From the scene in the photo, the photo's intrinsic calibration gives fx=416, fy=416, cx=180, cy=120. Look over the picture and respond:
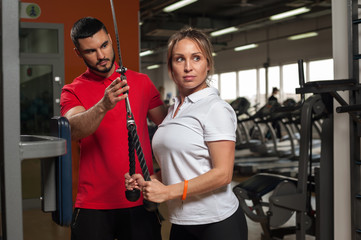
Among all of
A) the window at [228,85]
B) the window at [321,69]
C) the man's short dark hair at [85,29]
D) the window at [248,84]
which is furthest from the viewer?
the window at [228,85]

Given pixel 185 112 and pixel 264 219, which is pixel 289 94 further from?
pixel 185 112

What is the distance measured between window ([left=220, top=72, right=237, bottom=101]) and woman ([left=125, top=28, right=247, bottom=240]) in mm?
15711

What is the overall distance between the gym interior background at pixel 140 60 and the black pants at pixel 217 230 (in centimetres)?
55

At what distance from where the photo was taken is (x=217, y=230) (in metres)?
1.44

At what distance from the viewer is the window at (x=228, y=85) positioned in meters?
17.2

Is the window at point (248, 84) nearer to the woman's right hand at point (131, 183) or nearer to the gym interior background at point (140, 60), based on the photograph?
the gym interior background at point (140, 60)

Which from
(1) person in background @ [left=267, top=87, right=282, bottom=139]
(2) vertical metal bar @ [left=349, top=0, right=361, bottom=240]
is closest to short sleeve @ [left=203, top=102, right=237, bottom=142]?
(2) vertical metal bar @ [left=349, top=0, right=361, bottom=240]

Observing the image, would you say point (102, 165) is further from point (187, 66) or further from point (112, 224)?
point (187, 66)

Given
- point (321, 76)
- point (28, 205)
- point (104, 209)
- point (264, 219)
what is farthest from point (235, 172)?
point (321, 76)

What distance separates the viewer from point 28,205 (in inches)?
211

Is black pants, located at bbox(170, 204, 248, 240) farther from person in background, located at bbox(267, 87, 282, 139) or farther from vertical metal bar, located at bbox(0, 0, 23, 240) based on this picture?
person in background, located at bbox(267, 87, 282, 139)

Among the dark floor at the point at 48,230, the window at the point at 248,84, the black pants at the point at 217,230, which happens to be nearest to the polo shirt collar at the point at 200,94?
the black pants at the point at 217,230

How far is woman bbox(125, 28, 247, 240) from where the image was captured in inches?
53.6

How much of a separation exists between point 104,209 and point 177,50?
71 centimetres
